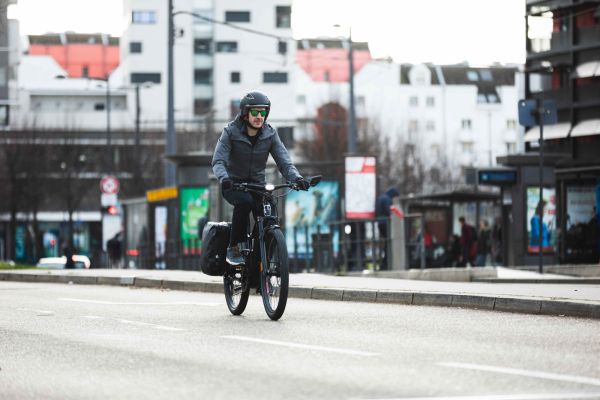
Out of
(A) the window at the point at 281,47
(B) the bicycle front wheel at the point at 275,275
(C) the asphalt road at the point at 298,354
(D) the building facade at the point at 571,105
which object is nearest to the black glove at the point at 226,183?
(B) the bicycle front wheel at the point at 275,275

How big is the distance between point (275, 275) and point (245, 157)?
116 cm

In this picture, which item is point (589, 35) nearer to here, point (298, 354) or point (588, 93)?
point (588, 93)

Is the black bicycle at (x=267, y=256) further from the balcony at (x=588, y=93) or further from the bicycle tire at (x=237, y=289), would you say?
the balcony at (x=588, y=93)

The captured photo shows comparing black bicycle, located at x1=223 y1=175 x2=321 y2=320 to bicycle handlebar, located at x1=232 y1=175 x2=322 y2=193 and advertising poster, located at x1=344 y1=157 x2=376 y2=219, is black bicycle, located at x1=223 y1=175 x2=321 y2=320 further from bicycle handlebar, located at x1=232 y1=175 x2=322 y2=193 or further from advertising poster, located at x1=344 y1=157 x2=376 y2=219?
advertising poster, located at x1=344 y1=157 x2=376 y2=219

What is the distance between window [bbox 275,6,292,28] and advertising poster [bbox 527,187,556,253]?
→ 94536 millimetres

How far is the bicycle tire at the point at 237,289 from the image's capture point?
1277 centimetres

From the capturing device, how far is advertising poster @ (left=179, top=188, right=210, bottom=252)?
3291cm

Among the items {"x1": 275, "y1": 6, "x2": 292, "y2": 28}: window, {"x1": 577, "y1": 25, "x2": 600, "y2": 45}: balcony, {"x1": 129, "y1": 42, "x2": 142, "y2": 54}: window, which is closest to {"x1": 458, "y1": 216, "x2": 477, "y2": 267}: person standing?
{"x1": 577, "y1": 25, "x2": 600, "y2": 45}: balcony

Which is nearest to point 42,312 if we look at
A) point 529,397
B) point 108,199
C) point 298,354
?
point 298,354

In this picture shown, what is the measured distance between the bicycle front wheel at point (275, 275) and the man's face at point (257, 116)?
3.16 feet

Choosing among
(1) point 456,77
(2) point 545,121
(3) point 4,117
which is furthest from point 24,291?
(1) point 456,77

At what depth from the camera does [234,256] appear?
12812mm

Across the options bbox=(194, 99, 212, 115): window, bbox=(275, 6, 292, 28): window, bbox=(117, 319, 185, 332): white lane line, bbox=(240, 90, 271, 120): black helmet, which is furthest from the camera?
bbox=(275, 6, 292, 28): window

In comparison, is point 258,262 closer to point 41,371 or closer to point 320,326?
point 320,326
